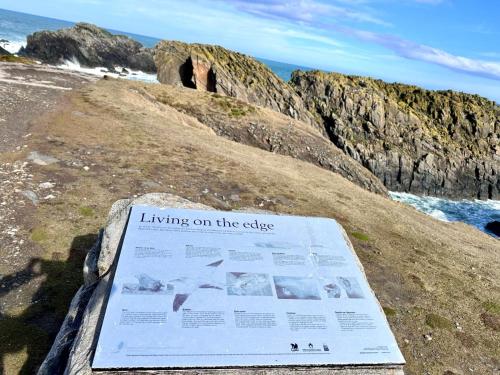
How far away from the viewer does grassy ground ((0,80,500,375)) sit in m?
9.79

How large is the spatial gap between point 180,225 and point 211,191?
361 inches

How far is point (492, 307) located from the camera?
12109 millimetres

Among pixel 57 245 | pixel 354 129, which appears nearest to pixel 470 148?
pixel 354 129

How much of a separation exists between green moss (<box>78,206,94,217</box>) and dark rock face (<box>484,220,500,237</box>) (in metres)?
47.4

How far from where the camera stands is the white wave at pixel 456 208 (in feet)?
169

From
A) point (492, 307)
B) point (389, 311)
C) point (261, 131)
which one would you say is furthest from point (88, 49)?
point (492, 307)

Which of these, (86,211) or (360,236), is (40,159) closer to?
(86,211)

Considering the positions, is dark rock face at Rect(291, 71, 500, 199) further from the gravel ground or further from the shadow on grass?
the shadow on grass

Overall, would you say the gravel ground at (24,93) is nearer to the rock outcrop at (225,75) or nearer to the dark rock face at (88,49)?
the rock outcrop at (225,75)

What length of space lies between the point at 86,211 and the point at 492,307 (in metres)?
13.4

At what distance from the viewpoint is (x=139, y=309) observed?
580 cm

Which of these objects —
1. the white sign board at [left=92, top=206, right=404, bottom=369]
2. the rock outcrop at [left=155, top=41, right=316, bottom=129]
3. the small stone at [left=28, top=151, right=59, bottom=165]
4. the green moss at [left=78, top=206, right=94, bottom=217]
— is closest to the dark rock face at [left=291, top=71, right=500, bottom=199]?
the rock outcrop at [left=155, top=41, right=316, bottom=129]

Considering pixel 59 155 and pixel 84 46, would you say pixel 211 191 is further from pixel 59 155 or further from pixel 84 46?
pixel 84 46

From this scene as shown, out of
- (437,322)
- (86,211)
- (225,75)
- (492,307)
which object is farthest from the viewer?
(225,75)
